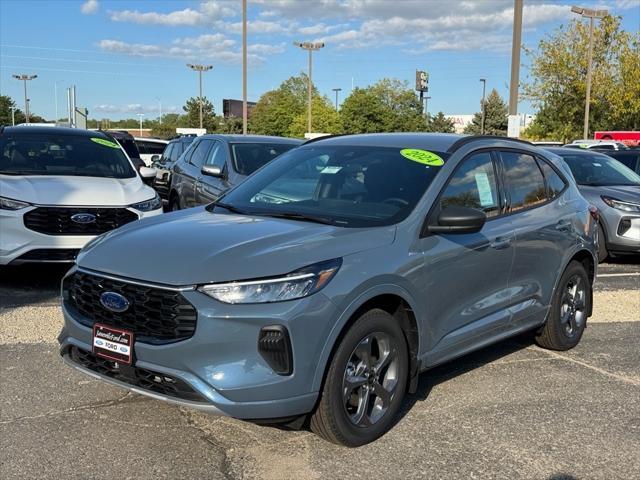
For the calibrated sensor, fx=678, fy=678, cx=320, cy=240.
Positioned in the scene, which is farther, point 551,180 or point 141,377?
point 551,180

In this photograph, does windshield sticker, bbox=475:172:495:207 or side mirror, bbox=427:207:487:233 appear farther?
windshield sticker, bbox=475:172:495:207

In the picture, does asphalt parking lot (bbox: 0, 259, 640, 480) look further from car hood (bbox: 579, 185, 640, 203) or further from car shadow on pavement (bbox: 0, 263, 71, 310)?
car hood (bbox: 579, 185, 640, 203)

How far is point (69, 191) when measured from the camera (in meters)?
7.05

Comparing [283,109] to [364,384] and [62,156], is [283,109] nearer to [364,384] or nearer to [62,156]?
[62,156]

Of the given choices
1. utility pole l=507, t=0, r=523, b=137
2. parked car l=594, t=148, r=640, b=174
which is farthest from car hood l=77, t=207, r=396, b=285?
utility pole l=507, t=0, r=523, b=137

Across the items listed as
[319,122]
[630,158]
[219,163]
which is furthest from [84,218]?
[319,122]

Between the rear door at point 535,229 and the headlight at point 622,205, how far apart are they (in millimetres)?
4378

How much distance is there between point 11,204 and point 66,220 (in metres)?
0.53

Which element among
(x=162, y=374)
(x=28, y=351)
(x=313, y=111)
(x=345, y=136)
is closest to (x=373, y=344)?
(x=162, y=374)

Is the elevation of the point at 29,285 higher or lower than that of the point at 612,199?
lower

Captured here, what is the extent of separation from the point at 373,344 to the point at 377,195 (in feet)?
3.37

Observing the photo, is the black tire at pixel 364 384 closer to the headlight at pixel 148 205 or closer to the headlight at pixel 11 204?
Answer: the headlight at pixel 148 205

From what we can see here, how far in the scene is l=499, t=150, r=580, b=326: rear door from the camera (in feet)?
16.1

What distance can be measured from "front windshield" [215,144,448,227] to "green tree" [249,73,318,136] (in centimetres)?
6841
